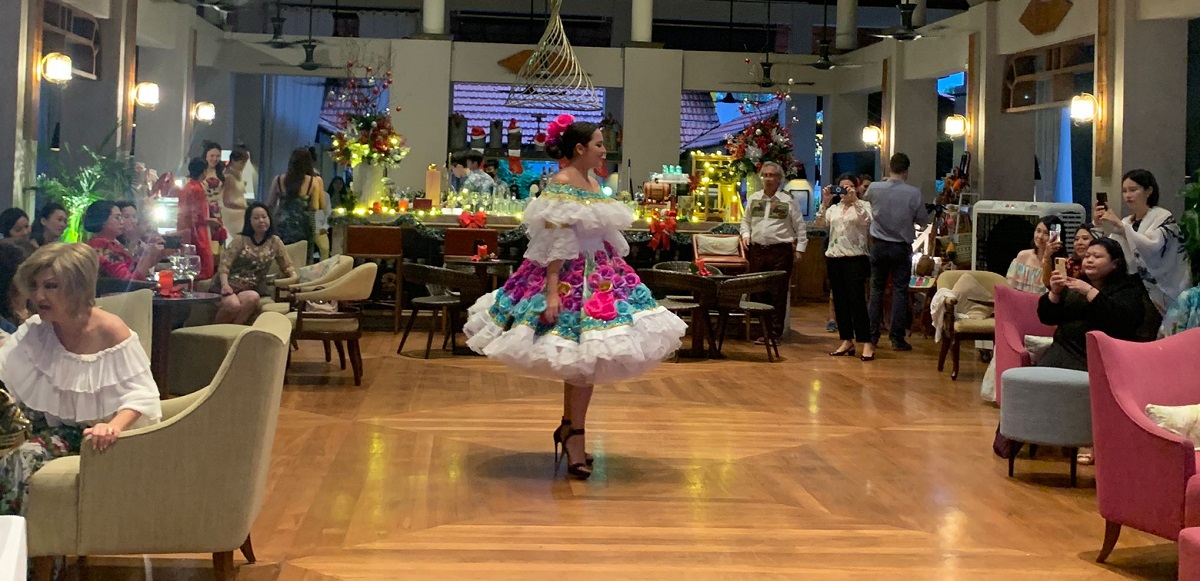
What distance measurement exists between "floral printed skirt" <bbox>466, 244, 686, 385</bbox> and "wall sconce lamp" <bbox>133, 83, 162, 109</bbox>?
31.6 ft

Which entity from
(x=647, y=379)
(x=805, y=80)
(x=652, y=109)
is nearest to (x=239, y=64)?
(x=652, y=109)

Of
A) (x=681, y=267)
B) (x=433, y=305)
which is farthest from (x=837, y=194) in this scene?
(x=433, y=305)

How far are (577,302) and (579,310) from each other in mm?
36

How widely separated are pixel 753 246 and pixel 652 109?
18.0 ft

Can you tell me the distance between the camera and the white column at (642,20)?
16.2 metres

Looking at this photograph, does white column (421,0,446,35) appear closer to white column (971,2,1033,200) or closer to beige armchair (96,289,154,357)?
white column (971,2,1033,200)

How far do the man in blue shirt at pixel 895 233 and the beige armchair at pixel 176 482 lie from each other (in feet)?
24.9

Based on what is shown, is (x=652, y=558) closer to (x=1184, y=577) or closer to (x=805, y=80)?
(x=1184, y=577)

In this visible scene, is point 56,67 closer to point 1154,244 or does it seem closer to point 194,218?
point 194,218

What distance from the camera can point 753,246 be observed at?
11094 millimetres

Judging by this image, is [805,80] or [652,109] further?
[805,80]

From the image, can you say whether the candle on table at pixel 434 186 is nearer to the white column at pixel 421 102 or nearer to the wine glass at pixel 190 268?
the white column at pixel 421 102

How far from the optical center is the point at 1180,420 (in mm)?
4605

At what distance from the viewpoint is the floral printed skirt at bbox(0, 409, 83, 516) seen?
3.69 meters
